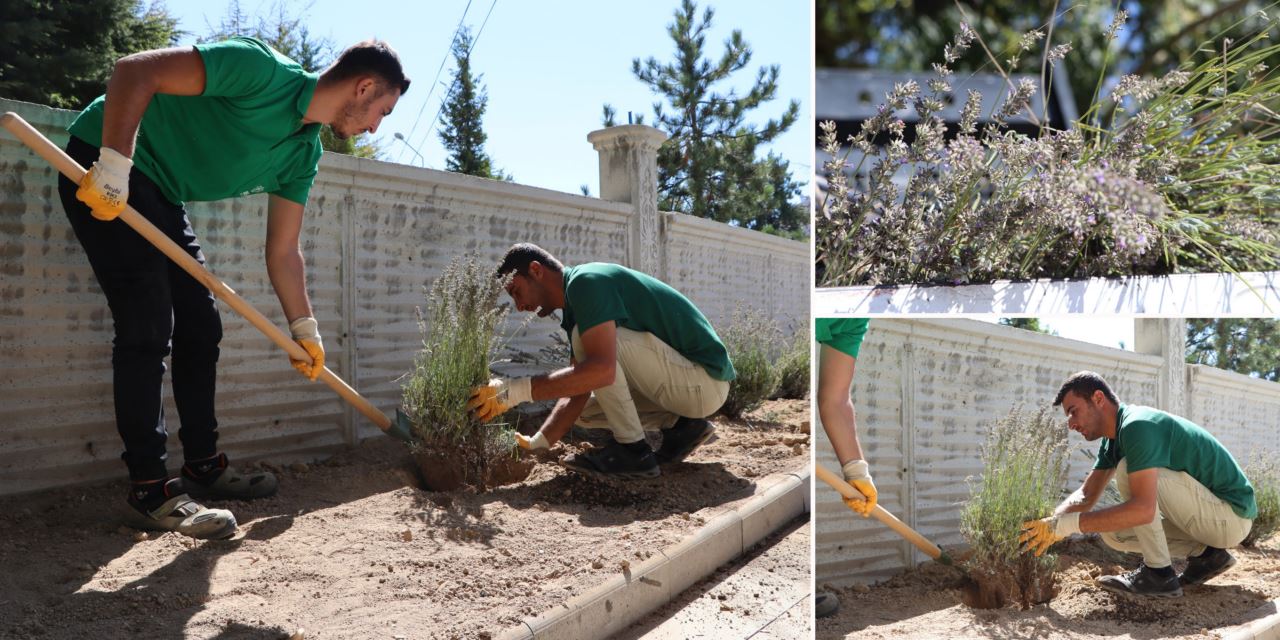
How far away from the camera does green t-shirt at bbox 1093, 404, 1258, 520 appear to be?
60.0 inches

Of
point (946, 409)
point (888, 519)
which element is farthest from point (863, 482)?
point (946, 409)

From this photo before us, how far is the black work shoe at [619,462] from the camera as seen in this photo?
11.6 ft

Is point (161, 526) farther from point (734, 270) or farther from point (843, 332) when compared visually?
point (734, 270)

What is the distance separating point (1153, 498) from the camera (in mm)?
1612

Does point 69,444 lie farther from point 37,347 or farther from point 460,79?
point 460,79

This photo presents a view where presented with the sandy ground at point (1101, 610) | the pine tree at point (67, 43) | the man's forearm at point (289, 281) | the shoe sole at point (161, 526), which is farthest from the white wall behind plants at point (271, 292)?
the pine tree at point (67, 43)

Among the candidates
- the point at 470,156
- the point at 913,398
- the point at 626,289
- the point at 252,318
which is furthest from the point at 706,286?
the point at 470,156

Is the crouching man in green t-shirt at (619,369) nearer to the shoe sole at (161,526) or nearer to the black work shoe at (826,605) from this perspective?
the shoe sole at (161,526)

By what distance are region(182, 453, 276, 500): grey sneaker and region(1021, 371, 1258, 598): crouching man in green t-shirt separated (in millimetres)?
2567

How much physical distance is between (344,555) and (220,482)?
0.76 metres

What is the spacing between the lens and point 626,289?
375cm

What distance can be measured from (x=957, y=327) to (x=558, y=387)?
209cm

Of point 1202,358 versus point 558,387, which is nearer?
point 1202,358

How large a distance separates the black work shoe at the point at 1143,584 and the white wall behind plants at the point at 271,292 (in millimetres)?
2771
